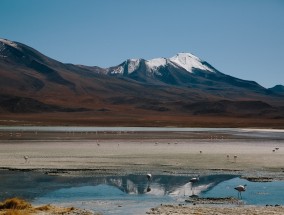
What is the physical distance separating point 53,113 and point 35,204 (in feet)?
448

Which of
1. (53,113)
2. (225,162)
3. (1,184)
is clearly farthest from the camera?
(53,113)

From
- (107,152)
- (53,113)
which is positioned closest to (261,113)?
(53,113)

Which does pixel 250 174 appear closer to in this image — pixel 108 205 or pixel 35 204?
pixel 108 205

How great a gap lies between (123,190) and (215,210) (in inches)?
225

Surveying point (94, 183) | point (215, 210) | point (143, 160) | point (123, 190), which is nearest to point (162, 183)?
point (123, 190)

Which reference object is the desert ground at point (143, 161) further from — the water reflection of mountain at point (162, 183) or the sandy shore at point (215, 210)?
the sandy shore at point (215, 210)

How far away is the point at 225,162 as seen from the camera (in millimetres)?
30906

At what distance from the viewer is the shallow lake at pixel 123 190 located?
17891 millimetres

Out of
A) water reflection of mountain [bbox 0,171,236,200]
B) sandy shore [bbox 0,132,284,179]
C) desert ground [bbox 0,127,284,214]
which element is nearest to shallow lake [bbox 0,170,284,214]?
water reflection of mountain [bbox 0,171,236,200]

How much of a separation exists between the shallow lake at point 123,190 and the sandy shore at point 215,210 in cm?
76

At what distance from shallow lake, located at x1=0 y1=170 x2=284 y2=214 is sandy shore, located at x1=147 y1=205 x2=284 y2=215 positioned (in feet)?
2.48

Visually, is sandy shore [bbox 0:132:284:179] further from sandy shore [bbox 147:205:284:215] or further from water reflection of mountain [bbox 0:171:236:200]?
sandy shore [bbox 147:205:284:215]

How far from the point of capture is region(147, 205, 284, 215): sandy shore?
15.6 m

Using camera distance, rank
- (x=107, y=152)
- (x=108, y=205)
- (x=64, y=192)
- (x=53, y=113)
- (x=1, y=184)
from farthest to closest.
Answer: (x=53, y=113), (x=107, y=152), (x=1, y=184), (x=64, y=192), (x=108, y=205)
